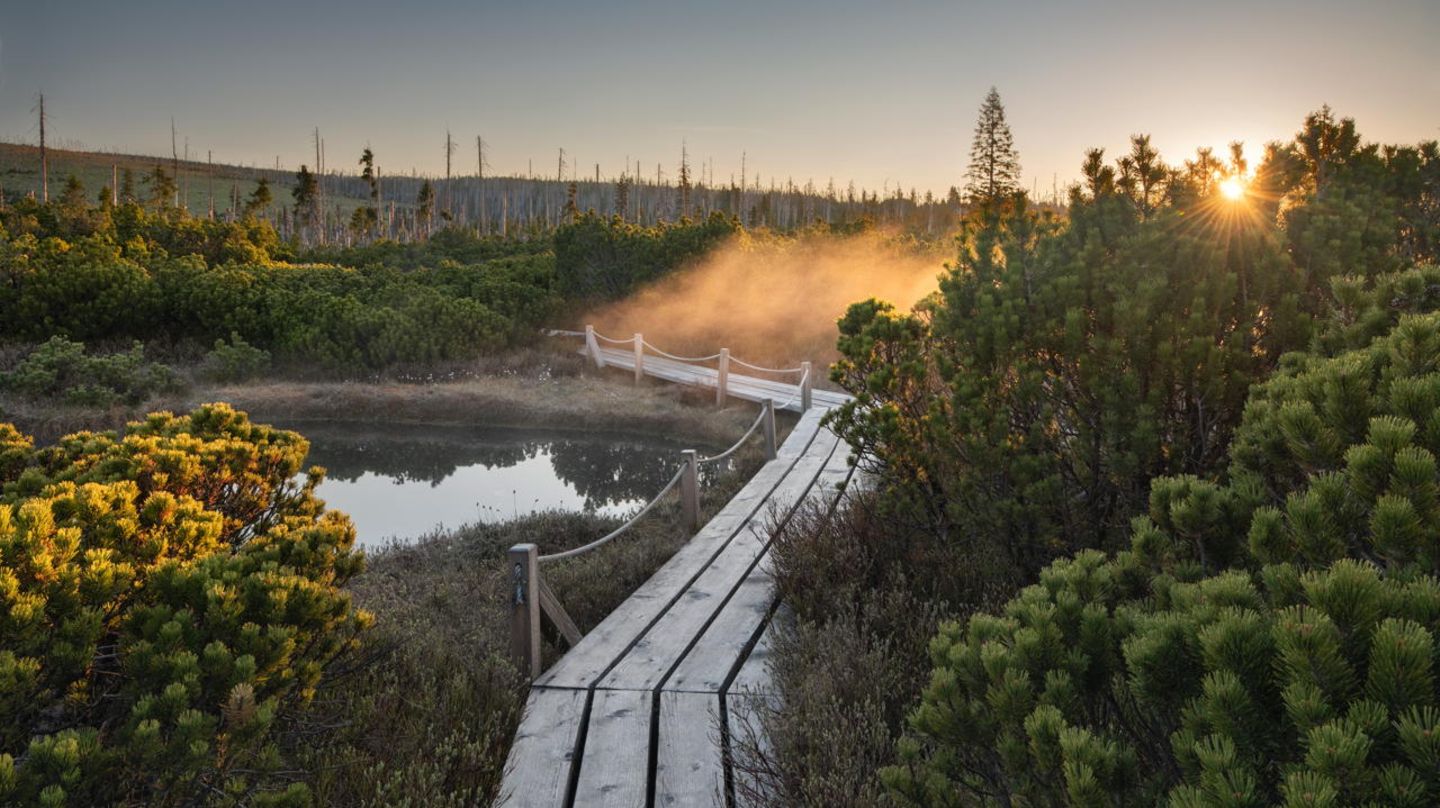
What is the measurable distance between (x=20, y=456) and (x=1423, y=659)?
6.14 metres

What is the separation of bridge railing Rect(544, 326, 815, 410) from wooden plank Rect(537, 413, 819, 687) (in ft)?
17.6

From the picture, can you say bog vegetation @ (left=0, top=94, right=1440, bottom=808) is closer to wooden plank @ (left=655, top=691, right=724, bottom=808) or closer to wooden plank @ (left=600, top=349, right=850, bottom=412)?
wooden plank @ (left=655, top=691, right=724, bottom=808)

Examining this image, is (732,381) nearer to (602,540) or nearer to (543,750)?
(602,540)

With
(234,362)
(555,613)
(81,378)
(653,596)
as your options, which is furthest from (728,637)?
(234,362)

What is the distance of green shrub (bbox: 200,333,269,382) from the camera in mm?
19406

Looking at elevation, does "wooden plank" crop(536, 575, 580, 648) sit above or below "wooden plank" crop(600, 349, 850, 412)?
below

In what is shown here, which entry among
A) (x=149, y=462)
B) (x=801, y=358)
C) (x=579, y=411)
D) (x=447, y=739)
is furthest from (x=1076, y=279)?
(x=801, y=358)

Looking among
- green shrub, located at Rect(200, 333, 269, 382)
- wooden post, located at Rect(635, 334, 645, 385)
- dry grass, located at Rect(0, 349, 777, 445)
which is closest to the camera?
dry grass, located at Rect(0, 349, 777, 445)

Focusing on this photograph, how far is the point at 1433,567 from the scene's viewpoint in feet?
5.59

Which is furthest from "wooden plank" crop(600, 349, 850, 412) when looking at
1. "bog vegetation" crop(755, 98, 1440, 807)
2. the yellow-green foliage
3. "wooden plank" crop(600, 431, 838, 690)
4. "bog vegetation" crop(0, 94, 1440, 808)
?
the yellow-green foliage

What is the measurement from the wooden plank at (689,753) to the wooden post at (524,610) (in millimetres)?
874

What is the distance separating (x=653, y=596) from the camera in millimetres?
5969

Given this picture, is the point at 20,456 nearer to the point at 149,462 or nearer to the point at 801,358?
the point at 149,462

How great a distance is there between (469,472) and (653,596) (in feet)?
28.0
